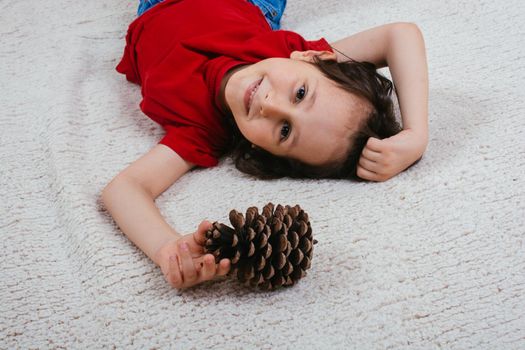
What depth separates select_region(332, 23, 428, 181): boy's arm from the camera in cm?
88

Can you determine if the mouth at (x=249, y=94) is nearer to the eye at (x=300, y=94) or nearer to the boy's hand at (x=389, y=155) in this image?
the eye at (x=300, y=94)

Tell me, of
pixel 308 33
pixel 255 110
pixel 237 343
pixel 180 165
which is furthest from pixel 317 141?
pixel 308 33

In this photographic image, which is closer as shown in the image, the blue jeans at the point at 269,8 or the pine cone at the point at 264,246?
the pine cone at the point at 264,246

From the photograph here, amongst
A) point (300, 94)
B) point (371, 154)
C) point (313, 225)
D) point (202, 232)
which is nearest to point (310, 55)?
point (300, 94)

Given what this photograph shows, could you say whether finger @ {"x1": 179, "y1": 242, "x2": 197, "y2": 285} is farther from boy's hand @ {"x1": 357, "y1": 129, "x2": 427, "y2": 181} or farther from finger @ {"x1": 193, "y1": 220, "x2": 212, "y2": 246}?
boy's hand @ {"x1": 357, "y1": 129, "x2": 427, "y2": 181}

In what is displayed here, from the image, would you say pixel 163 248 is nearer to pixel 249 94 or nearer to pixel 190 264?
pixel 190 264

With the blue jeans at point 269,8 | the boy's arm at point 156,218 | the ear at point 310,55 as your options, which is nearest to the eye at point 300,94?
the ear at point 310,55

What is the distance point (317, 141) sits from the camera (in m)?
0.91

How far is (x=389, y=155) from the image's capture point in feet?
2.87

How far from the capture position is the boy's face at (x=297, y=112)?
897mm

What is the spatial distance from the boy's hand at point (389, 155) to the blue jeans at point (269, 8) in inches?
24.3

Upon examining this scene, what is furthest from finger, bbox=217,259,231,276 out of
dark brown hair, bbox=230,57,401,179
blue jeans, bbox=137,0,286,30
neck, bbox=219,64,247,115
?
blue jeans, bbox=137,0,286,30

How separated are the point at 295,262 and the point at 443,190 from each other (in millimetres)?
300

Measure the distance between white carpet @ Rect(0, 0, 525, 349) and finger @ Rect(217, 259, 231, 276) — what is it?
0.05 meters
